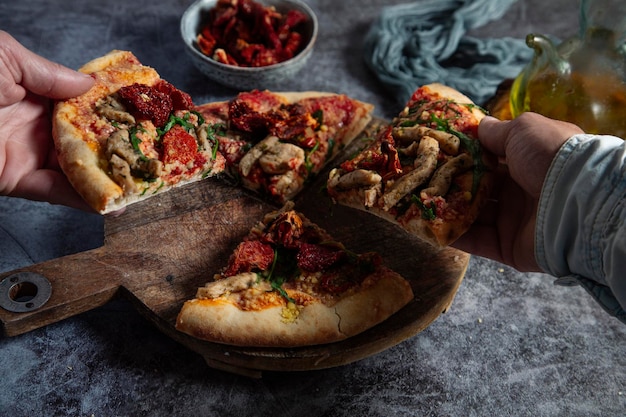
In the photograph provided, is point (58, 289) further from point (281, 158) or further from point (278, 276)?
point (281, 158)

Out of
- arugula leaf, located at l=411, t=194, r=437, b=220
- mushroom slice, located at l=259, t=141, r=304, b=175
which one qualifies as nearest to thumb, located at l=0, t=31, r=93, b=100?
mushroom slice, located at l=259, t=141, r=304, b=175

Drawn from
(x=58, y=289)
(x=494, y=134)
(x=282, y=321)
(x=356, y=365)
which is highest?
(x=494, y=134)

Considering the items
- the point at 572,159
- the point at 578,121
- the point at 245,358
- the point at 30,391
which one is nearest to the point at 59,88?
the point at 30,391

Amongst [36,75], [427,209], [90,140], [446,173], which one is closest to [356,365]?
[427,209]

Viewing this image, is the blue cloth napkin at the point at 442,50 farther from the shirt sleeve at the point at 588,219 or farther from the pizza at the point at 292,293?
the shirt sleeve at the point at 588,219

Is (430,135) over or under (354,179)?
over

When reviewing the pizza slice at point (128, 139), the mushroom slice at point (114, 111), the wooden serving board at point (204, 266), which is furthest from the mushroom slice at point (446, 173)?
the mushroom slice at point (114, 111)

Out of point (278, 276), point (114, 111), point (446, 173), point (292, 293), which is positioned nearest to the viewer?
point (292, 293)
